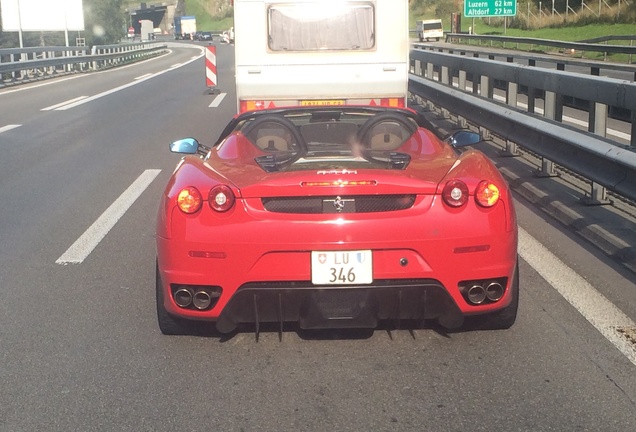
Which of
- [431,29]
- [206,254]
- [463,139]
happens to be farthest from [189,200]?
[431,29]

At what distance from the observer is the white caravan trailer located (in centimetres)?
1215

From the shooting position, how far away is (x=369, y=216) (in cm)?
426

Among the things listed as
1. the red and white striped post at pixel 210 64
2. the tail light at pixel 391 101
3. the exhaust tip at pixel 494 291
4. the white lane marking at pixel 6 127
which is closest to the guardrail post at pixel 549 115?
the tail light at pixel 391 101

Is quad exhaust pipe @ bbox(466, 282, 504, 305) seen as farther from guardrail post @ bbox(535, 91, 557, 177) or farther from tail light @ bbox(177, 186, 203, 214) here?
guardrail post @ bbox(535, 91, 557, 177)

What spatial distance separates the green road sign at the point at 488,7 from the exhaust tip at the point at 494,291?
3582cm

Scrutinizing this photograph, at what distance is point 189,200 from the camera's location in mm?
4410

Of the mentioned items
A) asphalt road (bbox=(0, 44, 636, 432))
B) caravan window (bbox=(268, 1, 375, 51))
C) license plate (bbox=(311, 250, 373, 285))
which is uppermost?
caravan window (bbox=(268, 1, 375, 51))

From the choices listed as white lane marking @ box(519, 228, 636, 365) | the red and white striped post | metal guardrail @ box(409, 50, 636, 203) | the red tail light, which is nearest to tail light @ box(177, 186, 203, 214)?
the red tail light

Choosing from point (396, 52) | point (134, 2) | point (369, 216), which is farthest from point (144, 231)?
point (134, 2)

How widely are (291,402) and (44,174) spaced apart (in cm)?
794

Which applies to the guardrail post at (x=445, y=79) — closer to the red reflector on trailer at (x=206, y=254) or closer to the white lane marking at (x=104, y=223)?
the white lane marking at (x=104, y=223)

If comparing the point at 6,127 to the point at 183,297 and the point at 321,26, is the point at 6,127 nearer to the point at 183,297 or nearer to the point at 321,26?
the point at 321,26

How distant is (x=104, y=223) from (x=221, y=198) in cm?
397

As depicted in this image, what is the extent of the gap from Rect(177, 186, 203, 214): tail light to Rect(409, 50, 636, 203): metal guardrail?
3072 mm
